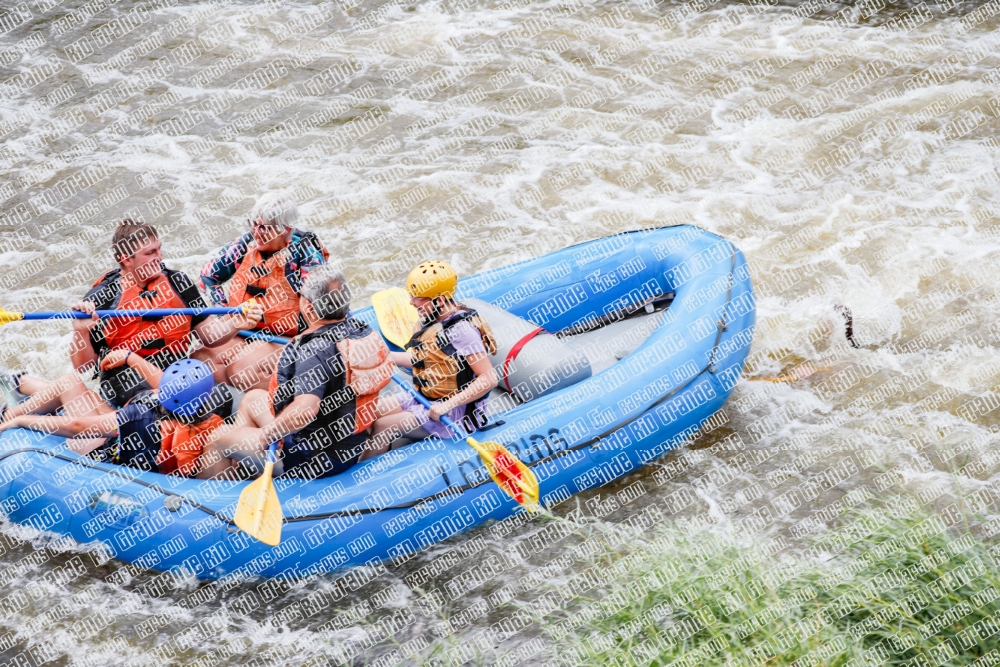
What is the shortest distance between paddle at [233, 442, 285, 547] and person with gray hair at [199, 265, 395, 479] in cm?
18

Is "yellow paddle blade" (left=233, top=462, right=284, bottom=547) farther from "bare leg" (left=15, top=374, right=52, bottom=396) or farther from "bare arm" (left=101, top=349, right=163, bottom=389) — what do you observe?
"bare leg" (left=15, top=374, right=52, bottom=396)

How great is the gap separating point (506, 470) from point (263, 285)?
4.63 ft

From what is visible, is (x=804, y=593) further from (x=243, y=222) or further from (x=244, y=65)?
(x=244, y=65)

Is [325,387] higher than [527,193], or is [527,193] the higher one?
[325,387]

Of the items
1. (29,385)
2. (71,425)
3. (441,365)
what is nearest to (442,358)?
(441,365)

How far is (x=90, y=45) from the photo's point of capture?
32.2ft

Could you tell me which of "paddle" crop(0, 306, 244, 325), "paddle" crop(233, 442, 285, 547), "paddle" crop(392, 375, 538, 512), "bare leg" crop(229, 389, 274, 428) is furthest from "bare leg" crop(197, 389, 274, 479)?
"paddle" crop(392, 375, 538, 512)

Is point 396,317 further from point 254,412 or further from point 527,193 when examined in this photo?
point 527,193

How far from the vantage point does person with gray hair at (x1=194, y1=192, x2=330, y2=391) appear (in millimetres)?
4344

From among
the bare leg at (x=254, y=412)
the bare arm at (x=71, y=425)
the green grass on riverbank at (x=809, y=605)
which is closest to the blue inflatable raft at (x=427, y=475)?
the bare arm at (x=71, y=425)

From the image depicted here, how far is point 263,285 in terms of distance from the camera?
4.40 m

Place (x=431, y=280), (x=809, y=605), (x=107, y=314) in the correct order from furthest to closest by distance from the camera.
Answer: (x=107, y=314)
(x=431, y=280)
(x=809, y=605)

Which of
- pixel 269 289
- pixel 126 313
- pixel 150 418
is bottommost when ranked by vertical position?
pixel 150 418

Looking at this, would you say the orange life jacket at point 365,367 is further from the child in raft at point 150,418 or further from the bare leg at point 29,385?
the bare leg at point 29,385
